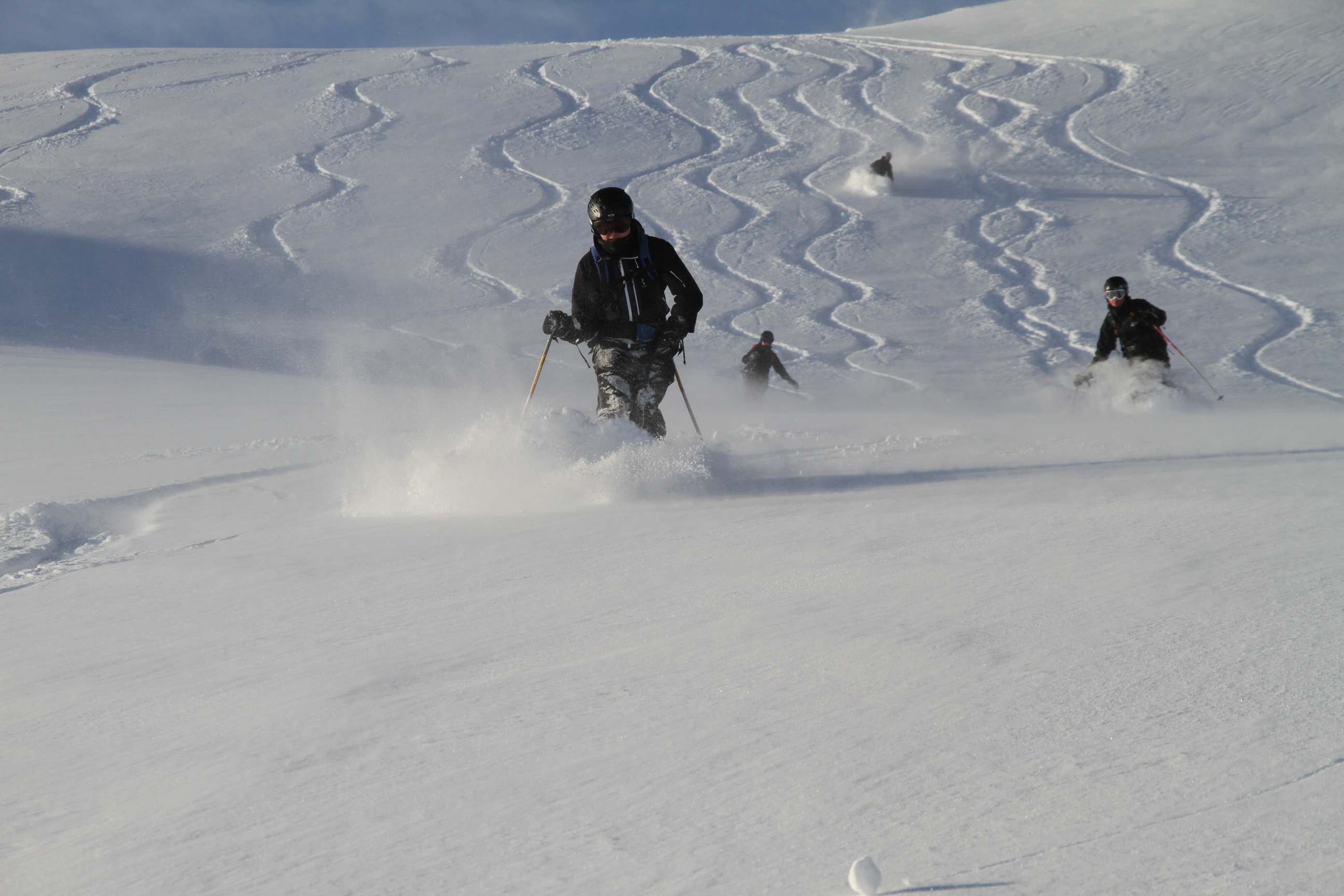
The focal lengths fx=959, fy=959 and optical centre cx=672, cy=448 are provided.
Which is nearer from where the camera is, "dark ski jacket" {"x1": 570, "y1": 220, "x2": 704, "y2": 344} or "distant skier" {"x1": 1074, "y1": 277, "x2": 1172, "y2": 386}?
"dark ski jacket" {"x1": 570, "y1": 220, "x2": 704, "y2": 344}

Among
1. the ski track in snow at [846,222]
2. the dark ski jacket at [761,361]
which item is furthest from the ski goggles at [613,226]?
the ski track in snow at [846,222]

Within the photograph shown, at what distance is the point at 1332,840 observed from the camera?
4.18 feet

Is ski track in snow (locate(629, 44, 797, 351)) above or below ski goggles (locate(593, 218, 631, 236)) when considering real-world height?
below

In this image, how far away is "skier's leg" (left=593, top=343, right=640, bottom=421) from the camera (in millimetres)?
6125

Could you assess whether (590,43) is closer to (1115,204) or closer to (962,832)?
(1115,204)

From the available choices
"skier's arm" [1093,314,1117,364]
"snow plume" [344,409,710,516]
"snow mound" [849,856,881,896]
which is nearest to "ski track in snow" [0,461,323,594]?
"snow plume" [344,409,710,516]

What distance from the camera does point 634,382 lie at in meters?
6.17

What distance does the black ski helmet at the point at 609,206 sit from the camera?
233 inches

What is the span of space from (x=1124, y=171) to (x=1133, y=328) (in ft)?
51.4

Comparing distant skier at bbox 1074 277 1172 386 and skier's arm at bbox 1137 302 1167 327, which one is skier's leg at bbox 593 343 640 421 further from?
skier's arm at bbox 1137 302 1167 327

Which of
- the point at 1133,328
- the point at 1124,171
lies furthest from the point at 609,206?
the point at 1124,171

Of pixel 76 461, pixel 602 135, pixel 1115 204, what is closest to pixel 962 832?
pixel 76 461

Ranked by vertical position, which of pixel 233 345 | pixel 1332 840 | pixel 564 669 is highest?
pixel 1332 840

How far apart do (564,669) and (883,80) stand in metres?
29.9
